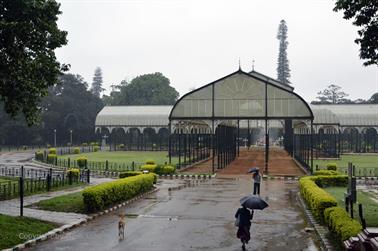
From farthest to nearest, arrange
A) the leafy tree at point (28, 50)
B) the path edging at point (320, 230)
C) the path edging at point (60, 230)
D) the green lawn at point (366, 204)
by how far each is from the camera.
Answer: the leafy tree at point (28, 50) < the green lawn at point (366, 204) < the path edging at point (320, 230) < the path edging at point (60, 230)

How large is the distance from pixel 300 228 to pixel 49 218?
28.9 ft

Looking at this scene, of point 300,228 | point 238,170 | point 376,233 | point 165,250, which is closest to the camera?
point 376,233

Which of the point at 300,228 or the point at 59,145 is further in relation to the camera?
the point at 59,145

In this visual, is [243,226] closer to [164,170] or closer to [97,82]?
[164,170]

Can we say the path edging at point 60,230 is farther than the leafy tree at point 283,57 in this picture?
No

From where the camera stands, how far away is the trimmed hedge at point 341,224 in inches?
434

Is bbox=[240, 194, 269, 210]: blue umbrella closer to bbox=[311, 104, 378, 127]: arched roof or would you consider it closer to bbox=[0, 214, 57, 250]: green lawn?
bbox=[0, 214, 57, 250]: green lawn

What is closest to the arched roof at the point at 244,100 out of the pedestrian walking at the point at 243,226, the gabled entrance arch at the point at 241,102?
the gabled entrance arch at the point at 241,102

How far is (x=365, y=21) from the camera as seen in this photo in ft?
47.1

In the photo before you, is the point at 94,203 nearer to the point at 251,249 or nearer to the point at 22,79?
the point at 22,79

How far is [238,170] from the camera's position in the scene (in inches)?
1558

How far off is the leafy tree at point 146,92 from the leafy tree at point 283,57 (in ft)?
110

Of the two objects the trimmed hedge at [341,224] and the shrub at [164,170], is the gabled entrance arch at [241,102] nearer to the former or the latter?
the shrub at [164,170]

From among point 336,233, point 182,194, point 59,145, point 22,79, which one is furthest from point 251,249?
point 59,145
